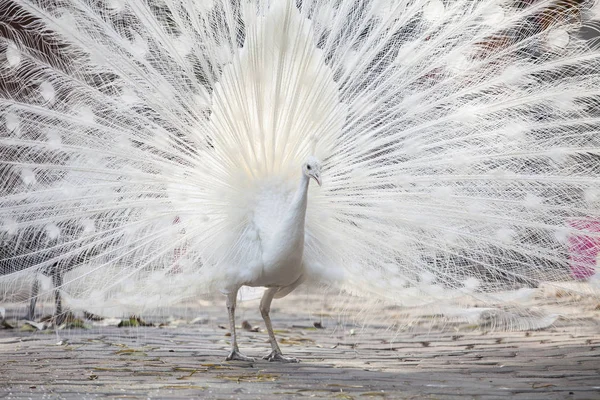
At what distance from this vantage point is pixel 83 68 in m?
5.66

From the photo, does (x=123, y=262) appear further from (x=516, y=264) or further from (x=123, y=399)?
(x=516, y=264)

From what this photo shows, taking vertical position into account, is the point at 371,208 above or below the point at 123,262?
above

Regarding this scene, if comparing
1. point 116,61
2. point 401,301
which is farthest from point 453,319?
point 116,61

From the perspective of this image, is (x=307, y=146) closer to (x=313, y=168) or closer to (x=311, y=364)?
(x=313, y=168)

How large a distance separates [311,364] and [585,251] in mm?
1767

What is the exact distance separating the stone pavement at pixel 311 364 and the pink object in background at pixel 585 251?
0.24m

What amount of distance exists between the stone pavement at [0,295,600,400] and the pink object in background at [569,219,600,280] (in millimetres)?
237

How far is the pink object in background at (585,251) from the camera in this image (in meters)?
5.40

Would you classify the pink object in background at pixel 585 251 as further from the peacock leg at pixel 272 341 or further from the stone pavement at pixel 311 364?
the peacock leg at pixel 272 341

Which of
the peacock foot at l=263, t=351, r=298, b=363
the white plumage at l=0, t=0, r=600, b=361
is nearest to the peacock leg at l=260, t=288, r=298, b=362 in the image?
the peacock foot at l=263, t=351, r=298, b=363

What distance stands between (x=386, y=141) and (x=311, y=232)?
2.34 ft

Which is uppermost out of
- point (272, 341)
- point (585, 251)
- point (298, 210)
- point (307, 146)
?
point (307, 146)

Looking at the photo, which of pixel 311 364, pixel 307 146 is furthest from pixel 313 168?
pixel 311 364

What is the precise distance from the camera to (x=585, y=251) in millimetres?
5438
